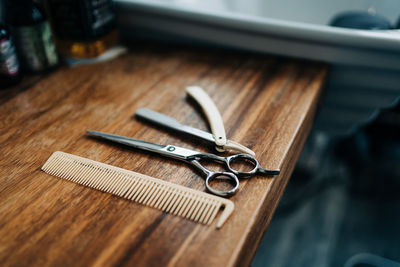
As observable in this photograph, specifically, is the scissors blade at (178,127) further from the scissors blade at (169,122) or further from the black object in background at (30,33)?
the black object in background at (30,33)

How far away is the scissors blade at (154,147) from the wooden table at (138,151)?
0.05 feet

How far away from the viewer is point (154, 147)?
57 centimetres

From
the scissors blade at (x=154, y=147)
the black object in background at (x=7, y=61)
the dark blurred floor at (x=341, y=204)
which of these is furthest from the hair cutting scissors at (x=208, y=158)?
the dark blurred floor at (x=341, y=204)

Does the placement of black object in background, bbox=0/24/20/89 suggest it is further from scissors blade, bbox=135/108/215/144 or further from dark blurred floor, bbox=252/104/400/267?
dark blurred floor, bbox=252/104/400/267

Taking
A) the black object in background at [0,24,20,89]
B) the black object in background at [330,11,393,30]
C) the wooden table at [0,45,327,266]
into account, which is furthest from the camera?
the black object in background at [330,11,393,30]

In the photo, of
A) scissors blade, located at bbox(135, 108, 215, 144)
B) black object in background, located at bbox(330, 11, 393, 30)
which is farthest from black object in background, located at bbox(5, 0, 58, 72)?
black object in background, located at bbox(330, 11, 393, 30)

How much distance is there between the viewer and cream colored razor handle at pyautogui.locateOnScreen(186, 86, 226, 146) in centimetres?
58

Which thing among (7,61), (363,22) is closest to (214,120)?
(7,61)

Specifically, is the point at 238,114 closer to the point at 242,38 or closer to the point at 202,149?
the point at 202,149

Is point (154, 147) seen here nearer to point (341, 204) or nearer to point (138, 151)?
point (138, 151)

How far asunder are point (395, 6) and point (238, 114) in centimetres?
101

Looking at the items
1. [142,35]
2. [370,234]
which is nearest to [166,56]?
[142,35]

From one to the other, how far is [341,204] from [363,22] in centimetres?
67

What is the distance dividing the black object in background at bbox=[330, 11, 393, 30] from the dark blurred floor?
1.19ft
